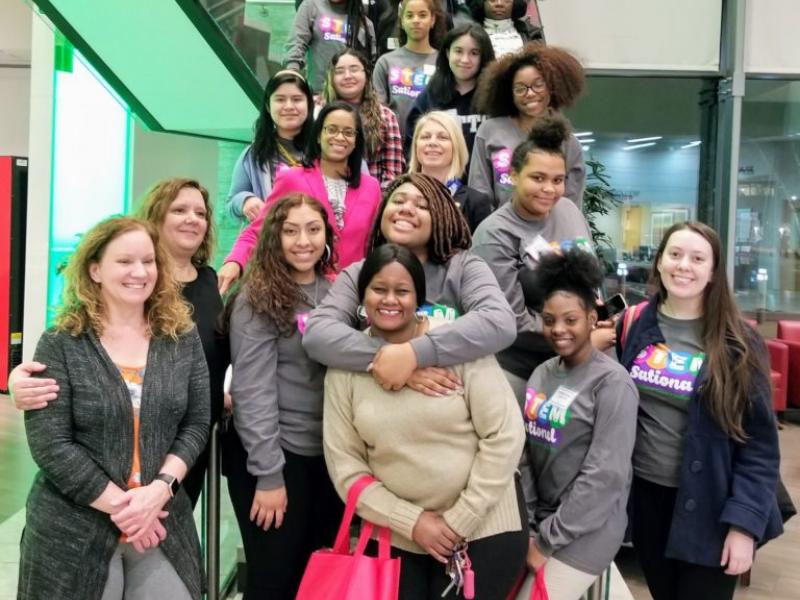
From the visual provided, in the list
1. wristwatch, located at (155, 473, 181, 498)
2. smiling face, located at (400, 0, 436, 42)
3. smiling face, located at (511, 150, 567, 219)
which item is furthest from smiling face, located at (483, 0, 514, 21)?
wristwatch, located at (155, 473, 181, 498)

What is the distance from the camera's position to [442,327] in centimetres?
188

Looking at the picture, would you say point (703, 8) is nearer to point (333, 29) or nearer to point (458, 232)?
point (333, 29)

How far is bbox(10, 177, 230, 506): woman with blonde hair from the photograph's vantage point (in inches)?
87.0

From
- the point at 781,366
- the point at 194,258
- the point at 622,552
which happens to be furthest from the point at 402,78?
the point at 781,366

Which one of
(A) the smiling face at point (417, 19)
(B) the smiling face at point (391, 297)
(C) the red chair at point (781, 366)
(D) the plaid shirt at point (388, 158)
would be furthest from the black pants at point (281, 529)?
(C) the red chair at point (781, 366)

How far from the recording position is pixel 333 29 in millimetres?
4238

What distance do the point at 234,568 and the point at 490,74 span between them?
2.43m

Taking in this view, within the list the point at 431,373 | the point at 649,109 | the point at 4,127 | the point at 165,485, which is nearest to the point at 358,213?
the point at 431,373

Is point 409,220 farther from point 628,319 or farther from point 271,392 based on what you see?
point 628,319

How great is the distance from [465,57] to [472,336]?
2.14 m

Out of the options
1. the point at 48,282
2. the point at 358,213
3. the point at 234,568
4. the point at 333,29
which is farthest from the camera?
the point at 48,282

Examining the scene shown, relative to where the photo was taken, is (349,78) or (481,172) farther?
(349,78)

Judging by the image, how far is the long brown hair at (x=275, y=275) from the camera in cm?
208

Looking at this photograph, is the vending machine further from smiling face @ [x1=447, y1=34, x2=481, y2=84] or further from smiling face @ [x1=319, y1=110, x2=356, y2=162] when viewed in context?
smiling face @ [x1=319, y1=110, x2=356, y2=162]
